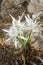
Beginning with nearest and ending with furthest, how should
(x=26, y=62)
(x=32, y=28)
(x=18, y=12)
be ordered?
(x=32, y=28), (x=26, y=62), (x=18, y=12)

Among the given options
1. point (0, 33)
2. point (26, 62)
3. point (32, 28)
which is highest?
point (32, 28)

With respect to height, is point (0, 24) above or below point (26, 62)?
above

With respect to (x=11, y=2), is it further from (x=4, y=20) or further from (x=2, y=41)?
(x=2, y=41)

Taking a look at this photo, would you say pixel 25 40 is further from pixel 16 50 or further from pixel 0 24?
pixel 0 24

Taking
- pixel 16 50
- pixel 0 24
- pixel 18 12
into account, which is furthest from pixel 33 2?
pixel 16 50

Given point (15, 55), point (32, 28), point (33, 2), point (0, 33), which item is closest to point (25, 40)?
point (32, 28)

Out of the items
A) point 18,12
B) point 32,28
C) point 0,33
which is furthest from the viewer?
point 18,12

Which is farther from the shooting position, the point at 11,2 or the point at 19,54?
the point at 11,2

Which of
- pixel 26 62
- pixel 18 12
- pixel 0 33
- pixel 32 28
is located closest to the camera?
pixel 32 28

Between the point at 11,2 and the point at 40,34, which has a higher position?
the point at 11,2
